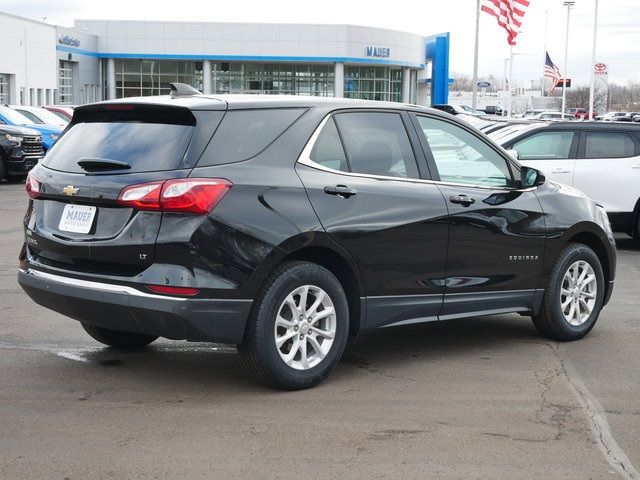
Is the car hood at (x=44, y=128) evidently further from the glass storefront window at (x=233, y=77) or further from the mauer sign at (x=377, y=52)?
the mauer sign at (x=377, y=52)

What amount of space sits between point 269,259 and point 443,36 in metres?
80.7

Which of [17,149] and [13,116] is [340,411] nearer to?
[17,149]

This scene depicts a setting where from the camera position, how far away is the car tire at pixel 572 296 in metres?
7.16

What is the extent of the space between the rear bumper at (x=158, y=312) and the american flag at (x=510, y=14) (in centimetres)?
3409

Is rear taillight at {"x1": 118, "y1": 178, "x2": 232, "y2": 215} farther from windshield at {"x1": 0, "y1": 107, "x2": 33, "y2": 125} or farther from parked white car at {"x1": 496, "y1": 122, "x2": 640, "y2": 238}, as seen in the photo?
windshield at {"x1": 0, "y1": 107, "x2": 33, "y2": 125}

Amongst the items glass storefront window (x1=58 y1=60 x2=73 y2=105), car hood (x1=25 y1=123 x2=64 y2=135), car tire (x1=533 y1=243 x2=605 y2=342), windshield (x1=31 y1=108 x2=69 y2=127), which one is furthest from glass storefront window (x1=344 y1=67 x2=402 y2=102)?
car tire (x1=533 y1=243 x2=605 y2=342)

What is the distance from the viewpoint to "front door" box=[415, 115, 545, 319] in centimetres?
→ 649

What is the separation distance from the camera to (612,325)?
8.01m

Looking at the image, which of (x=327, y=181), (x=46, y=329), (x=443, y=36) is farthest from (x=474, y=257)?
(x=443, y=36)

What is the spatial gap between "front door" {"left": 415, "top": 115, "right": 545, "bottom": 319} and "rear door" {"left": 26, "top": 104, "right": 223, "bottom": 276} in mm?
1743

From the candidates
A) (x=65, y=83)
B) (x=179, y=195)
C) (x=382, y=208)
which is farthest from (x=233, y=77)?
(x=179, y=195)

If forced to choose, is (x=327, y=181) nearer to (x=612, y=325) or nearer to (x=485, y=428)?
(x=485, y=428)

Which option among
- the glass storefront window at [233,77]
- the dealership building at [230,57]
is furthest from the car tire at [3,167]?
the glass storefront window at [233,77]

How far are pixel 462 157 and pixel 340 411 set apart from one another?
216 cm
